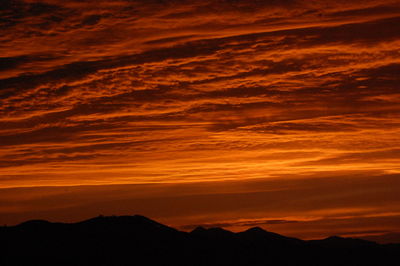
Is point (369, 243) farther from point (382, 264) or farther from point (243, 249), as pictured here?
point (243, 249)

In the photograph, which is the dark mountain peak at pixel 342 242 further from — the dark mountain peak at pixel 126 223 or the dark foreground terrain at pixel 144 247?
the dark mountain peak at pixel 126 223

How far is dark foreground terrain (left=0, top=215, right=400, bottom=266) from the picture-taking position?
6344 cm

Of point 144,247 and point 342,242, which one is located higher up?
point 342,242

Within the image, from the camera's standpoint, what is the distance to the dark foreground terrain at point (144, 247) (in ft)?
208

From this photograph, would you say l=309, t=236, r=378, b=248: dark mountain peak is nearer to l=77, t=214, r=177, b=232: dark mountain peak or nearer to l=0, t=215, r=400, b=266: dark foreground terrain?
l=0, t=215, r=400, b=266: dark foreground terrain

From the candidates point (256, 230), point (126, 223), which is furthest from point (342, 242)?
point (126, 223)

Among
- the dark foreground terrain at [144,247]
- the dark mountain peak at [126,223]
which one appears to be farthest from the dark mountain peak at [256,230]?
the dark mountain peak at [126,223]

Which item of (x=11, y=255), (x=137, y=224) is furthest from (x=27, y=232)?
(x=137, y=224)

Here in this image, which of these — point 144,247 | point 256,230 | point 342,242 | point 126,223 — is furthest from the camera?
point 342,242

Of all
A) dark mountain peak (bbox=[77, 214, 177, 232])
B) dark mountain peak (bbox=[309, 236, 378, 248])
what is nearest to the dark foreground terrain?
dark mountain peak (bbox=[77, 214, 177, 232])

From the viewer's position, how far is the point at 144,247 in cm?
7206

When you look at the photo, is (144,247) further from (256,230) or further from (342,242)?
(342,242)

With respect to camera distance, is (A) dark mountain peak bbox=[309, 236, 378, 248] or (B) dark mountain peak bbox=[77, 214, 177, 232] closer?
(B) dark mountain peak bbox=[77, 214, 177, 232]

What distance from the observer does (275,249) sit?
8419 centimetres
